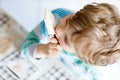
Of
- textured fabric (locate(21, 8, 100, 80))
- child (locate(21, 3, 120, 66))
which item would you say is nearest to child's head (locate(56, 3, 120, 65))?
child (locate(21, 3, 120, 66))

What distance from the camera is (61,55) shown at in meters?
0.95

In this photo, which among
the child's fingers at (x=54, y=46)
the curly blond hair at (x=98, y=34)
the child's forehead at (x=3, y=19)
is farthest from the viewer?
the child's forehead at (x=3, y=19)

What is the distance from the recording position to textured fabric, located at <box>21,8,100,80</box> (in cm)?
92

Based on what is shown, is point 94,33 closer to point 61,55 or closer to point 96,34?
point 96,34

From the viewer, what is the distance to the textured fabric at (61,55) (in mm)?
918

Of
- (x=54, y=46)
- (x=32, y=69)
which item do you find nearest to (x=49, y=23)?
(x=54, y=46)

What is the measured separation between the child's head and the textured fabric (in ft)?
0.53

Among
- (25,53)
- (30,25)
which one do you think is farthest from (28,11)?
(25,53)

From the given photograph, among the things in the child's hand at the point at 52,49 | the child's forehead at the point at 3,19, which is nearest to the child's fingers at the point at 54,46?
the child's hand at the point at 52,49

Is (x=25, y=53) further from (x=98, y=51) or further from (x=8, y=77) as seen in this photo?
(x=98, y=51)

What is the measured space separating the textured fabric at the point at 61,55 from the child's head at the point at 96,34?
0.16m

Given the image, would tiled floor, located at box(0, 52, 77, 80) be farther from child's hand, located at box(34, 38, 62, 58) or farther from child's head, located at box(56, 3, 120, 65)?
child's head, located at box(56, 3, 120, 65)

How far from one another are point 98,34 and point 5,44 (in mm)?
355

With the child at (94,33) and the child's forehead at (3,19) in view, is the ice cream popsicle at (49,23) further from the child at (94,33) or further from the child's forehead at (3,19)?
the child's forehead at (3,19)
